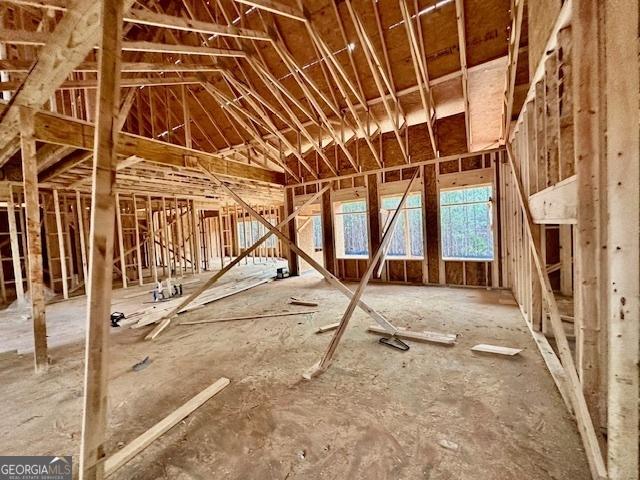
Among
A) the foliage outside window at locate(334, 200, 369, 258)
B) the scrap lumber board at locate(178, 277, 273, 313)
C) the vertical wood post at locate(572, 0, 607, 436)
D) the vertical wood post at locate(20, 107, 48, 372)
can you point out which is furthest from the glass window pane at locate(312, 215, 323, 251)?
the vertical wood post at locate(572, 0, 607, 436)

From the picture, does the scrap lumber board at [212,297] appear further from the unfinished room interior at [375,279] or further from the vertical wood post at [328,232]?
the vertical wood post at [328,232]

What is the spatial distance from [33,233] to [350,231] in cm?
670

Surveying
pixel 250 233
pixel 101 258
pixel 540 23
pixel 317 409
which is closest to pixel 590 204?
pixel 540 23

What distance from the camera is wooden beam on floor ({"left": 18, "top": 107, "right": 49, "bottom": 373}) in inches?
120

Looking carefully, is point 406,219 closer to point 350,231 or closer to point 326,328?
point 350,231

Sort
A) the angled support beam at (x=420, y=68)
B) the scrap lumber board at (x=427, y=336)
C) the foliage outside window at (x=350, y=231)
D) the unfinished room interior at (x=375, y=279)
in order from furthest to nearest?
the foliage outside window at (x=350, y=231) → the angled support beam at (x=420, y=68) → the scrap lumber board at (x=427, y=336) → the unfinished room interior at (x=375, y=279)

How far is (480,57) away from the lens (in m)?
4.54

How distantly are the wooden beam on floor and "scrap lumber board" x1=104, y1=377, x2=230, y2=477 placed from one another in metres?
2.27

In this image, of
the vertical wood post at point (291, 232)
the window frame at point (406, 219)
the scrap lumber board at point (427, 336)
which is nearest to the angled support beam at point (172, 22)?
the scrap lumber board at point (427, 336)

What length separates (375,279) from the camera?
24.7 feet

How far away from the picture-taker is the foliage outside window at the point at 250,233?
48.1 feet

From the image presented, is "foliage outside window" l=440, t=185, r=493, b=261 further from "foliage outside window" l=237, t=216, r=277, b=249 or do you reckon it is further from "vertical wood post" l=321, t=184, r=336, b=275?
"foliage outside window" l=237, t=216, r=277, b=249
